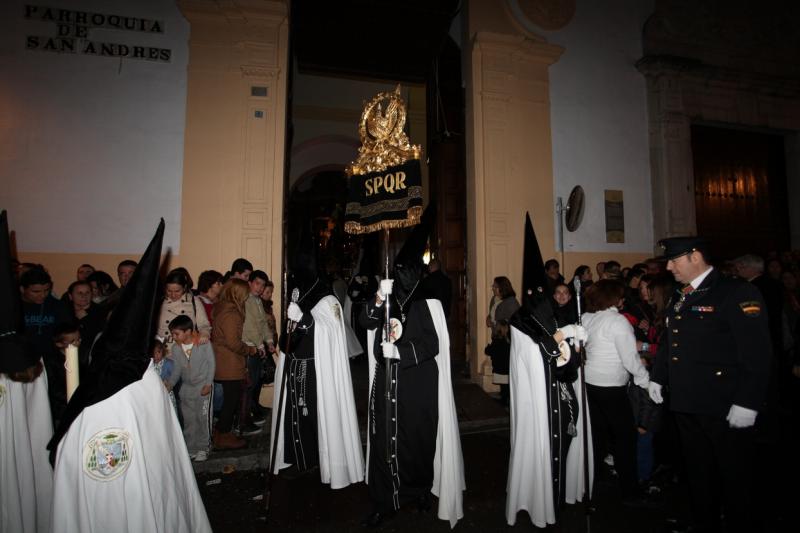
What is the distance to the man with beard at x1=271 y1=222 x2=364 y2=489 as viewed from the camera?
397 centimetres

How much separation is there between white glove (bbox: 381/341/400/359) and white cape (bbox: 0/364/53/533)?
7.40 ft

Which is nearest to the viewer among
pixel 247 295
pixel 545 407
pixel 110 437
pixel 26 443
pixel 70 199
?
pixel 110 437

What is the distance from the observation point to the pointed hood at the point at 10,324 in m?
2.36

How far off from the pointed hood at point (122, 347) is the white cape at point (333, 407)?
1991 mm

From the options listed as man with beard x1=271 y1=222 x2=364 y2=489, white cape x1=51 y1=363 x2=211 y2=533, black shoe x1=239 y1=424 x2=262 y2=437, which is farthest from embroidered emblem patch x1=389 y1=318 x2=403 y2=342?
black shoe x1=239 y1=424 x2=262 y2=437

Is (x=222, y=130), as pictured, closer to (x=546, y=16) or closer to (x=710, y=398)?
(x=546, y=16)

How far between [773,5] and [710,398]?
35.2ft

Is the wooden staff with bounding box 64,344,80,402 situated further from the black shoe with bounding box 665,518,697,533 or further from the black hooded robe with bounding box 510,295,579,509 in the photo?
the black shoe with bounding box 665,518,697,533

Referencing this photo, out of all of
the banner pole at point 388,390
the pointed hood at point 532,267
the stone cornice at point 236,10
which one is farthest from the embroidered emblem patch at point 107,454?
the stone cornice at point 236,10

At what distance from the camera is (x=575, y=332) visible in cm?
305

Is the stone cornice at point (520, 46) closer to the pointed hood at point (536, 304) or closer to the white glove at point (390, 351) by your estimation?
the pointed hood at point (536, 304)

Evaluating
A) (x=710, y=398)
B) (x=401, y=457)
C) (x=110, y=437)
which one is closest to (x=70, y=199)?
(x=110, y=437)

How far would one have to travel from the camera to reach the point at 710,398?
2777 millimetres

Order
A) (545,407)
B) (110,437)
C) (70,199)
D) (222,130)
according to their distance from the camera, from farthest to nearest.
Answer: (222,130) → (70,199) → (545,407) → (110,437)
